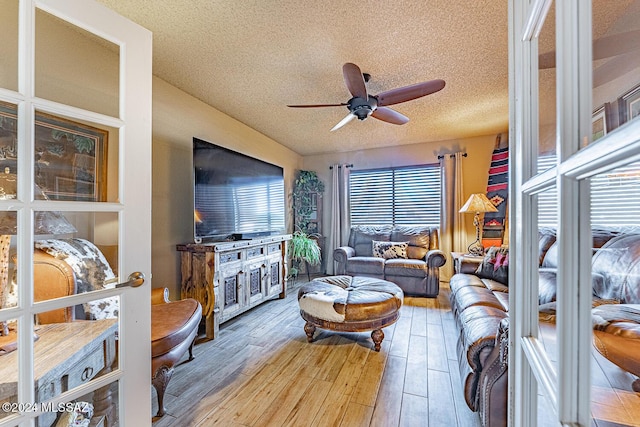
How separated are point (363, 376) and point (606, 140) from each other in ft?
6.42

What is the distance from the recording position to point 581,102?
0.38 m

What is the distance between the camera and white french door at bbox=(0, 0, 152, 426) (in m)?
0.81

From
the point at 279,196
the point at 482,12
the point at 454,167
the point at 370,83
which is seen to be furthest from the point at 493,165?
the point at 279,196

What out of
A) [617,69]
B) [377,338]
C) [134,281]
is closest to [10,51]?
[134,281]

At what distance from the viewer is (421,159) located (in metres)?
4.54

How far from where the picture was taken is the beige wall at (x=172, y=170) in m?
2.38

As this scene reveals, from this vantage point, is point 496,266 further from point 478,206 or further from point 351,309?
point 351,309

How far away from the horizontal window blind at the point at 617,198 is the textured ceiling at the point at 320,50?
171cm

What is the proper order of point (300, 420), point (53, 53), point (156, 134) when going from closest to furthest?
point (53, 53) < point (300, 420) < point (156, 134)

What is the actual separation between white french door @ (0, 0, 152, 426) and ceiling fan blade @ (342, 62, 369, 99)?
1.20 metres

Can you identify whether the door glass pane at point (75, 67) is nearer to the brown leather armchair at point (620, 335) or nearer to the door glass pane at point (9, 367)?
the door glass pane at point (9, 367)

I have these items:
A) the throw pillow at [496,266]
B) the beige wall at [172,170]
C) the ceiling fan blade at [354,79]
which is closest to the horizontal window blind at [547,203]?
the ceiling fan blade at [354,79]

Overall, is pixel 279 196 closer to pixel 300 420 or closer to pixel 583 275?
pixel 300 420

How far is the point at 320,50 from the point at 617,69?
201 cm
